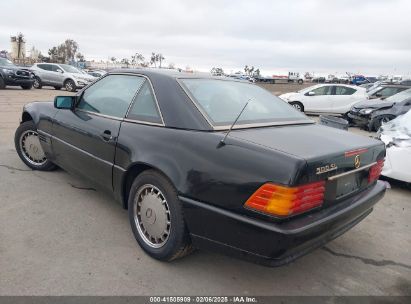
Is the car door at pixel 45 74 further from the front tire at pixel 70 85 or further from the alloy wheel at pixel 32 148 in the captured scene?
the alloy wheel at pixel 32 148

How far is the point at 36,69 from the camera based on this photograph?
66.9ft

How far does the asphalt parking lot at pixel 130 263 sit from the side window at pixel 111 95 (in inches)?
41.2

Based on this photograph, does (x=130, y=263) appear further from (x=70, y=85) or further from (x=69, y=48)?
(x=69, y=48)

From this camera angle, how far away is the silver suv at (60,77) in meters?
19.1

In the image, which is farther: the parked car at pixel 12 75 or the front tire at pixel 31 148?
the parked car at pixel 12 75

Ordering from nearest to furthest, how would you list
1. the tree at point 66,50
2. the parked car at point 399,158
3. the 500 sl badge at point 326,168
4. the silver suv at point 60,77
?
the 500 sl badge at point 326,168 → the parked car at point 399,158 → the silver suv at point 60,77 → the tree at point 66,50

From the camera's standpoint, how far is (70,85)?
762 inches

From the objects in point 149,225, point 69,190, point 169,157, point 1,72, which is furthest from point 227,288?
point 1,72

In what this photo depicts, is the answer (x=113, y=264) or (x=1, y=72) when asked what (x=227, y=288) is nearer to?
(x=113, y=264)

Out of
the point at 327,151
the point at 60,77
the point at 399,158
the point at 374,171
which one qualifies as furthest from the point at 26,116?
the point at 60,77

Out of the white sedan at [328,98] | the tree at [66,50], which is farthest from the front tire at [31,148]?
the tree at [66,50]

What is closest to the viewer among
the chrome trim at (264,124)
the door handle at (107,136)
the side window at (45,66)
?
the chrome trim at (264,124)

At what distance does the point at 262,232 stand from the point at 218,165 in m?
0.52

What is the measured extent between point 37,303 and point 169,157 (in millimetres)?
1296
